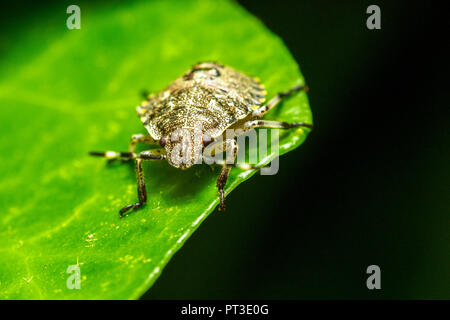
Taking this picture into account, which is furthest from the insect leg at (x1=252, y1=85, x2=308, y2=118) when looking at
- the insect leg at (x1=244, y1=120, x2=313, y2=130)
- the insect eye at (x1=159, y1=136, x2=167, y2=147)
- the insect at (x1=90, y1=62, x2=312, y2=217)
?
the insect eye at (x1=159, y1=136, x2=167, y2=147)

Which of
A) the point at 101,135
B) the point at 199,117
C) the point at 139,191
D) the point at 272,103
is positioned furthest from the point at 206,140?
the point at 101,135

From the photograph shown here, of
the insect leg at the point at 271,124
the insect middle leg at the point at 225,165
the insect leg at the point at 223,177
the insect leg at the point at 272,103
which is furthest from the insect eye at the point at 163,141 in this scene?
the insect leg at the point at 272,103

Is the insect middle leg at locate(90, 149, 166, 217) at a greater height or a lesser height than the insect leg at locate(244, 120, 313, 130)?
lesser

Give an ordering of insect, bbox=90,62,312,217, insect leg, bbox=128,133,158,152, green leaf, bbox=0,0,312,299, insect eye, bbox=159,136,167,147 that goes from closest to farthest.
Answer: green leaf, bbox=0,0,312,299
insect, bbox=90,62,312,217
insect eye, bbox=159,136,167,147
insect leg, bbox=128,133,158,152

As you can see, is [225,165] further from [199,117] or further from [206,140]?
[199,117]

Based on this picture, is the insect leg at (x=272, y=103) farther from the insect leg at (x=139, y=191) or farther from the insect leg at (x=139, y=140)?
the insect leg at (x=139, y=191)

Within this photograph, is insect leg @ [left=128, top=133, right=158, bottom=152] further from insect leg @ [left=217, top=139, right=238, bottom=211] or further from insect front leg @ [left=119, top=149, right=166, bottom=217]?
insect leg @ [left=217, top=139, right=238, bottom=211]
